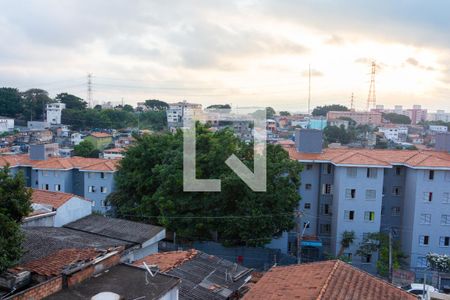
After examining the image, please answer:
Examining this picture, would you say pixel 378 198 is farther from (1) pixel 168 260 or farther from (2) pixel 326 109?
(2) pixel 326 109

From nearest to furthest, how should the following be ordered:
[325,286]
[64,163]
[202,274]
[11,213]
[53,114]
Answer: [11,213] → [325,286] → [202,274] → [64,163] → [53,114]

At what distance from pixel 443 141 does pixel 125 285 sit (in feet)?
70.5

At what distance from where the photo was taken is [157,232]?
12227 millimetres

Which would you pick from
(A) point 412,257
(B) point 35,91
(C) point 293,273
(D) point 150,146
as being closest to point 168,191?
(D) point 150,146

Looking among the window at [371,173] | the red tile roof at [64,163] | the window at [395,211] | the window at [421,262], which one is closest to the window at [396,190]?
the window at [395,211]

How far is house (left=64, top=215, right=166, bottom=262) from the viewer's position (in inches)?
448

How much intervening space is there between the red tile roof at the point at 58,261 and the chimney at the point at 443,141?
20856 mm

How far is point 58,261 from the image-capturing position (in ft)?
24.9

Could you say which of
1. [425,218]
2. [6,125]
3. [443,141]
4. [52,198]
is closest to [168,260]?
[52,198]

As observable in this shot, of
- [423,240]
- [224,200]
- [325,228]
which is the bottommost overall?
[325,228]

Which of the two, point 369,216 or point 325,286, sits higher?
point 325,286

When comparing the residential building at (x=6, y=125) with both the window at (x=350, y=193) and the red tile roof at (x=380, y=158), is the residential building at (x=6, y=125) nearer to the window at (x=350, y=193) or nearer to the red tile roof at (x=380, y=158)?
the red tile roof at (x=380, y=158)

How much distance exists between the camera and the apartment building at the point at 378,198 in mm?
19547

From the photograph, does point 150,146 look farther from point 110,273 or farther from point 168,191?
point 110,273
